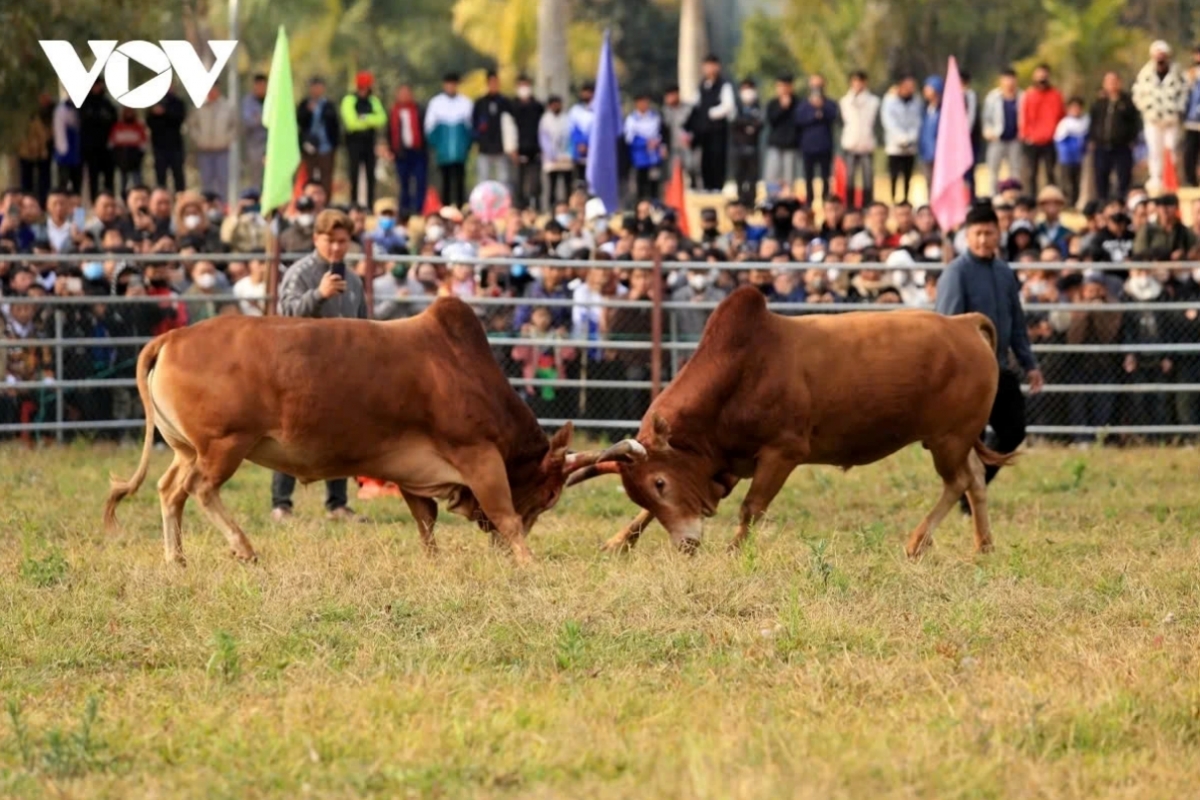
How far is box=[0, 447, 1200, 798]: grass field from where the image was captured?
6.59 metres

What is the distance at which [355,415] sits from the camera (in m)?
10.4

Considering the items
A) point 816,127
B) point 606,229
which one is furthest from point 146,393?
point 816,127

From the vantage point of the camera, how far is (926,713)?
23.8 feet

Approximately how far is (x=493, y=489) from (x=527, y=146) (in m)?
13.4

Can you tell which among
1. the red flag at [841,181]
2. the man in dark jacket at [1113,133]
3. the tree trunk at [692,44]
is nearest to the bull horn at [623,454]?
the red flag at [841,181]

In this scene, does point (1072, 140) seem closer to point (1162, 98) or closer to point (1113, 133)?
point (1113, 133)

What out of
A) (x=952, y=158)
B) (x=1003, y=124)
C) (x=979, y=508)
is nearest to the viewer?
(x=979, y=508)

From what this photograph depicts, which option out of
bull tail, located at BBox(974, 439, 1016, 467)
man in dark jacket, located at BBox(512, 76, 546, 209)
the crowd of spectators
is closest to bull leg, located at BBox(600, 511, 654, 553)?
bull tail, located at BBox(974, 439, 1016, 467)

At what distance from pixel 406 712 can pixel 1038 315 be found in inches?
406

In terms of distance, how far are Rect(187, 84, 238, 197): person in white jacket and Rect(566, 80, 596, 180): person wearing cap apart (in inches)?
138

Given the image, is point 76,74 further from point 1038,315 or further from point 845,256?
point 1038,315

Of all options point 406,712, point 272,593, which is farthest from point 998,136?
point 406,712

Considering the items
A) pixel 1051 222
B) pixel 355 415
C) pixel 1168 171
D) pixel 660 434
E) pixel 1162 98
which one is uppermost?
pixel 1162 98

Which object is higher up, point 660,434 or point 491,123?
point 491,123
